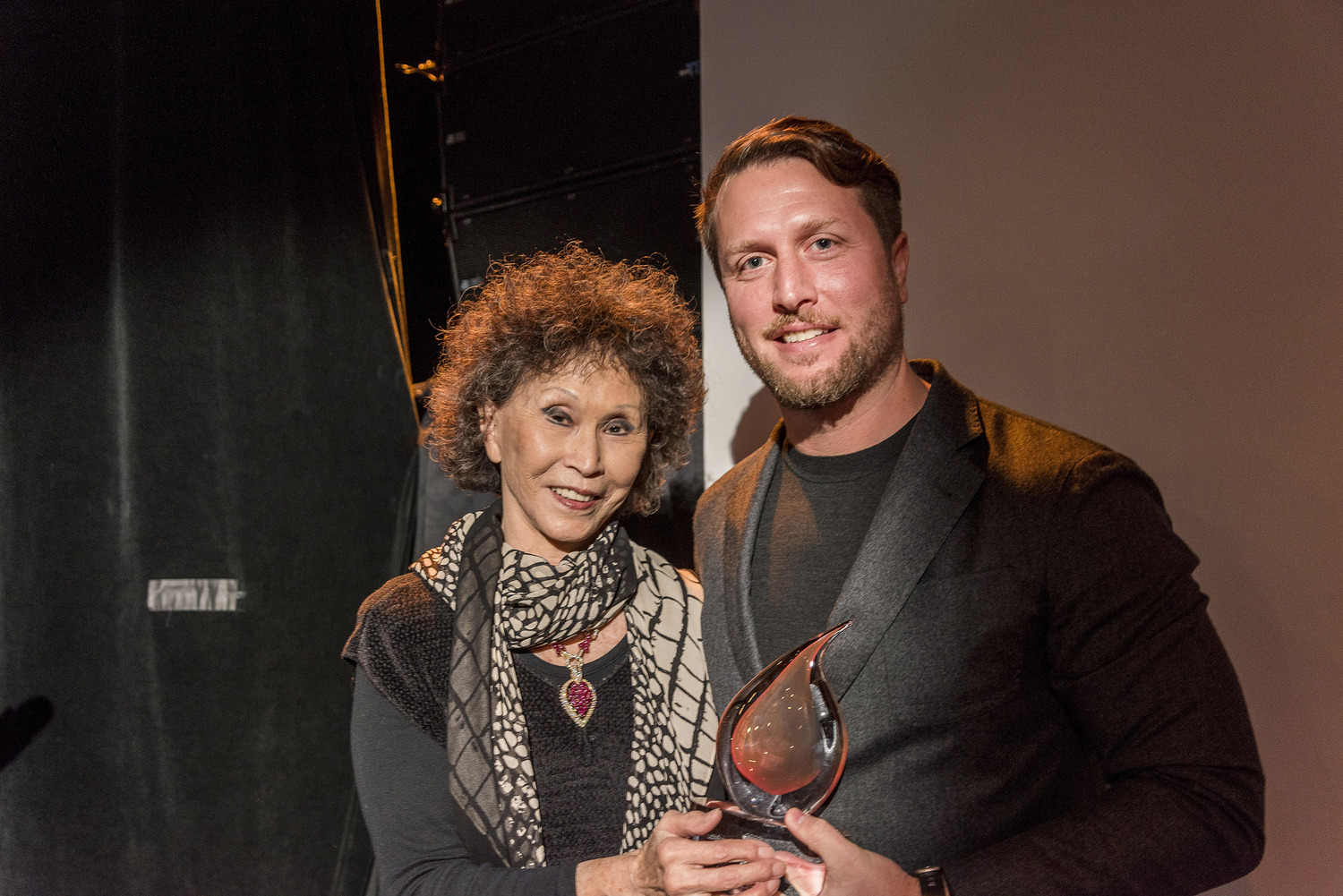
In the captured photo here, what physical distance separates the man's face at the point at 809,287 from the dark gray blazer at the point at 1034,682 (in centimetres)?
16

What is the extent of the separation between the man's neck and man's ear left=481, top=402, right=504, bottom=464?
534 mm

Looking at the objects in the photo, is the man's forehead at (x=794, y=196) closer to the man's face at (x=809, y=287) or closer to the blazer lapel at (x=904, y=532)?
the man's face at (x=809, y=287)

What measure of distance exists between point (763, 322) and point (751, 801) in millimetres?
728

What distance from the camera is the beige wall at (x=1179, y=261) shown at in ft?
4.65

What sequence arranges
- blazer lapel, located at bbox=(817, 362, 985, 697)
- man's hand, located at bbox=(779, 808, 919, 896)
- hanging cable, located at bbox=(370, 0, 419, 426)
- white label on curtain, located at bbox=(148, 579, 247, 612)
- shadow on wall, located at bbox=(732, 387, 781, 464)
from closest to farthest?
man's hand, located at bbox=(779, 808, 919, 896), blazer lapel, located at bbox=(817, 362, 985, 697), white label on curtain, located at bbox=(148, 579, 247, 612), shadow on wall, located at bbox=(732, 387, 781, 464), hanging cable, located at bbox=(370, 0, 419, 426)

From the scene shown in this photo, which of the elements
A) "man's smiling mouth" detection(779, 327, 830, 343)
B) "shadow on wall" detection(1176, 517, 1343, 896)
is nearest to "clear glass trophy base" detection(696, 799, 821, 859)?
"man's smiling mouth" detection(779, 327, 830, 343)

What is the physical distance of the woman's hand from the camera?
3.02 ft

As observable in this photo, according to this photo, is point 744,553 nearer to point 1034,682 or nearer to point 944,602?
point 944,602

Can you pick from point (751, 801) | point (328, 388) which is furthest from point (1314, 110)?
point (328, 388)

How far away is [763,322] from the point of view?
135cm

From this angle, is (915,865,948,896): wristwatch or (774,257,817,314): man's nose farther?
(774,257,817,314): man's nose

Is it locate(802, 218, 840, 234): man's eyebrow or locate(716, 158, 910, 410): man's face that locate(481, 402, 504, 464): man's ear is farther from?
locate(802, 218, 840, 234): man's eyebrow

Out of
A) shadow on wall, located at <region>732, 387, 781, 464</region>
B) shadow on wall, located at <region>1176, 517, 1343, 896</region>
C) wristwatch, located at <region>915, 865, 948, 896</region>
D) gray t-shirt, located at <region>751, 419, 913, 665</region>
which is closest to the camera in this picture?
wristwatch, located at <region>915, 865, 948, 896</region>

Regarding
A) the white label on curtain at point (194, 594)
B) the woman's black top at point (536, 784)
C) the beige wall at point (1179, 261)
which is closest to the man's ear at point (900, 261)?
the beige wall at point (1179, 261)
